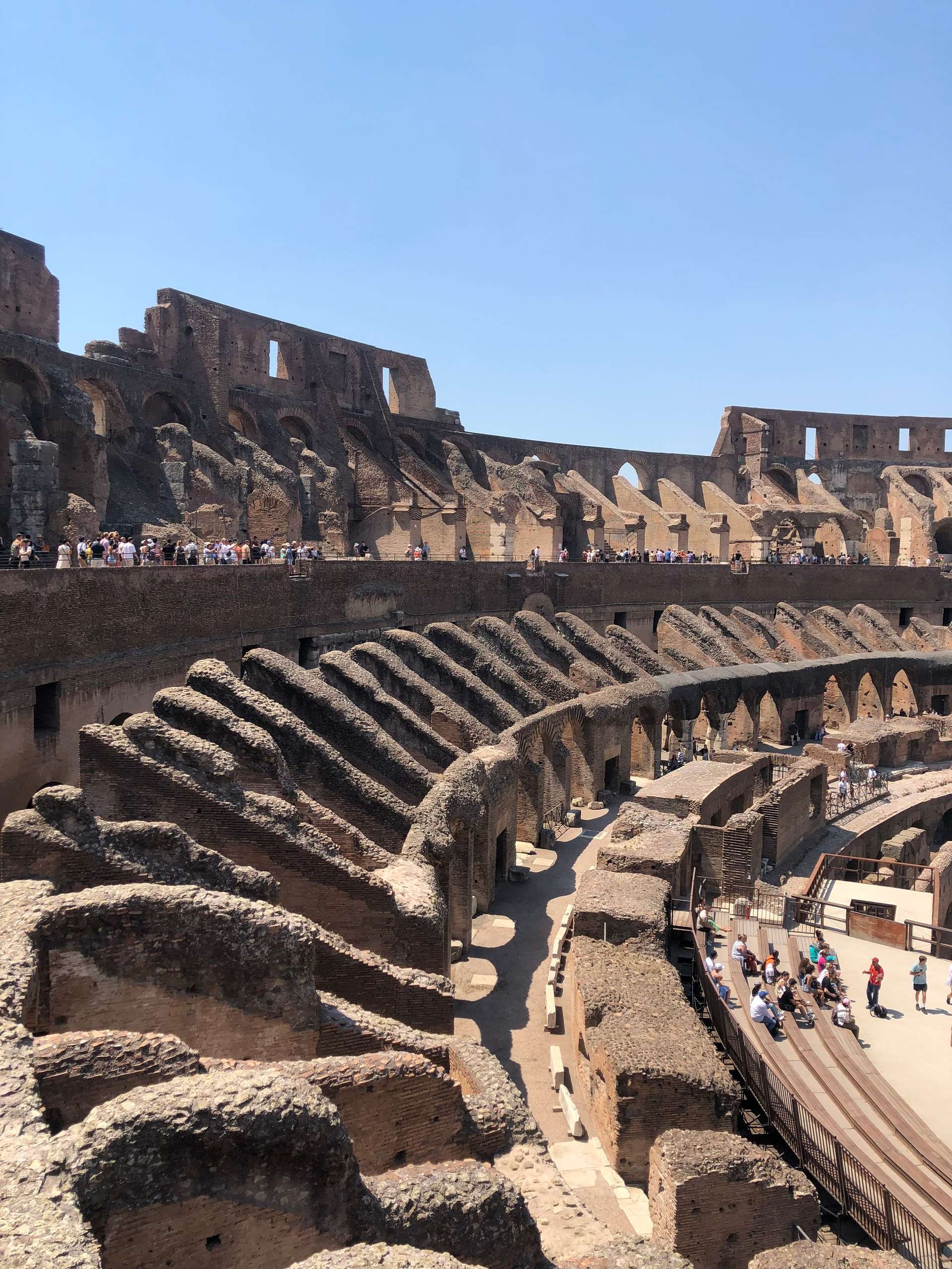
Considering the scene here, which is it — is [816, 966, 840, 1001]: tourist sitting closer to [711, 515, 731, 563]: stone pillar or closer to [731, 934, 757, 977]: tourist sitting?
[731, 934, 757, 977]: tourist sitting

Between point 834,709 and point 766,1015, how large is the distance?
21.0m

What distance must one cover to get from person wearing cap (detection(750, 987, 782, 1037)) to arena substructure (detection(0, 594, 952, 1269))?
38cm

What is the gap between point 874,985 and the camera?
13.1 m

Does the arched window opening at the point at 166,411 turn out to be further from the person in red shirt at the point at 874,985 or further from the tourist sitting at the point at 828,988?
the person in red shirt at the point at 874,985

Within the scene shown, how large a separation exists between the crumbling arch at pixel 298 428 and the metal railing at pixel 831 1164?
24.5 metres

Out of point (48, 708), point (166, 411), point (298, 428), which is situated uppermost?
point (298, 428)

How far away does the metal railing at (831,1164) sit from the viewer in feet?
27.5

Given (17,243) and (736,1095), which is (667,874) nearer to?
(736,1095)

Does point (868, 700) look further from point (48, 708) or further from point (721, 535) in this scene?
point (48, 708)

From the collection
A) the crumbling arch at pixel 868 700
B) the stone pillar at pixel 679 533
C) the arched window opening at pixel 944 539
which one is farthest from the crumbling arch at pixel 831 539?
the crumbling arch at pixel 868 700

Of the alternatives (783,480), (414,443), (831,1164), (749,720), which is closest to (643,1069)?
(831,1164)

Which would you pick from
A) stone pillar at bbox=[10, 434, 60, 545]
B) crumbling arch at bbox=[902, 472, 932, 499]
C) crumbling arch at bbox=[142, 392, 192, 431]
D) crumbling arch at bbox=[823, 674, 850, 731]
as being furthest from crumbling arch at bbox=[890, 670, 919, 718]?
stone pillar at bbox=[10, 434, 60, 545]

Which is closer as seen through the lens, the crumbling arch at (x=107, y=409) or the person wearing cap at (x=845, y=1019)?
the person wearing cap at (x=845, y=1019)

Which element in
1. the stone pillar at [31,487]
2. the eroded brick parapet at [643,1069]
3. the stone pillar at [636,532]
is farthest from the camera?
the stone pillar at [636,532]
